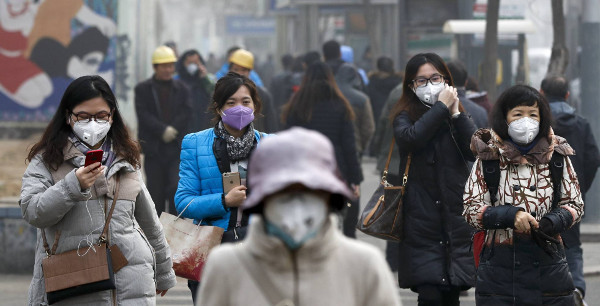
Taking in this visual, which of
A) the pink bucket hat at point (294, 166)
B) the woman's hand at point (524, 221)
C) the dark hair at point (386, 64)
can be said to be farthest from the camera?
the dark hair at point (386, 64)

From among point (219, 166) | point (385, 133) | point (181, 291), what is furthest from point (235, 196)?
point (385, 133)

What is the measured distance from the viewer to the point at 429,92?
708 cm

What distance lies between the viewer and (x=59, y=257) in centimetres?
520

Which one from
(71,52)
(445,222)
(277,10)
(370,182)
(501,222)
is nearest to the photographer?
(501,222)

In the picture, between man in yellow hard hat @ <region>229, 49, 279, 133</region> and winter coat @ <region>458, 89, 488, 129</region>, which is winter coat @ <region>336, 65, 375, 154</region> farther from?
winter coat @ <region>458, 89, 488, 129</region>

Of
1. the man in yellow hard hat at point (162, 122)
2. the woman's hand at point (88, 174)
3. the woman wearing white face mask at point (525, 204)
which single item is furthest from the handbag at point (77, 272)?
the man in yellow hard hat at point (162, 122)

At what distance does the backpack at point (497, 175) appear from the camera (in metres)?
6.04

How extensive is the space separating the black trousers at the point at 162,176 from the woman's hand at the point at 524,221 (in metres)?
6.19

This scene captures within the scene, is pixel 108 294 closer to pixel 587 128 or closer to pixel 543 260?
pixel 543 260

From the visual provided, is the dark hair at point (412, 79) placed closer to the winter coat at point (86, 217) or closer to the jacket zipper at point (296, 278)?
the winter coat at point (86, 217)

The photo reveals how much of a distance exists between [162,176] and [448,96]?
5300 mm

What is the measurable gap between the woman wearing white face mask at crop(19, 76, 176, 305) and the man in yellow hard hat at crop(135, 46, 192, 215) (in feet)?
20.7

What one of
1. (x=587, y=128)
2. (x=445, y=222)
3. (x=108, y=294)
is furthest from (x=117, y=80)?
(x=108, y=294)

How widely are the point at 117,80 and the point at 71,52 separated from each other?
1.61 metres
